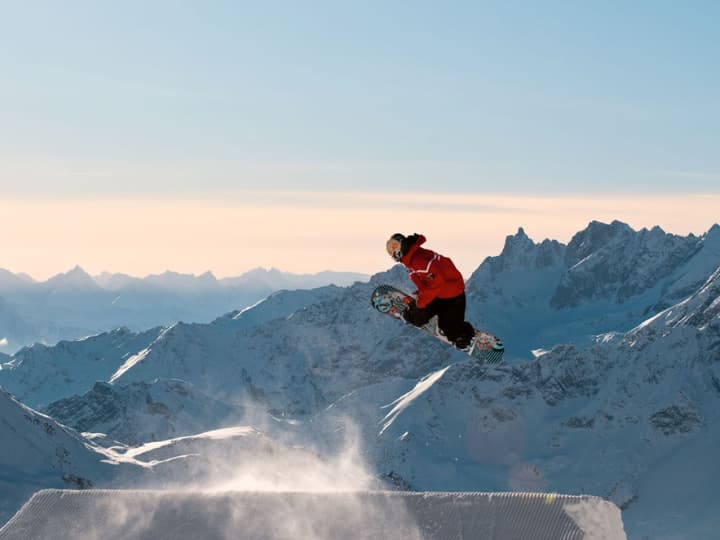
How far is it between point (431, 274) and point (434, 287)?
0.55 meters

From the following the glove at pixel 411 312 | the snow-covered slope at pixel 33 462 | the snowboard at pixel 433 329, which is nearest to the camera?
the glove at pixel 411 312

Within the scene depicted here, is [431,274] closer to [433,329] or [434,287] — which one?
[434,287]

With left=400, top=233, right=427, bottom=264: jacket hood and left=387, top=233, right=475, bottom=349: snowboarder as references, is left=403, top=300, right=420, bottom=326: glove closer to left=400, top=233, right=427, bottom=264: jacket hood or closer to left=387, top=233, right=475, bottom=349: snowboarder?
left=387, top=233, right=475, bottom=349: snowboarder

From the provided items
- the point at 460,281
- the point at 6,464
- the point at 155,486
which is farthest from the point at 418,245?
the point at 155,486

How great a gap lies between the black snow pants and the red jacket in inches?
19.4

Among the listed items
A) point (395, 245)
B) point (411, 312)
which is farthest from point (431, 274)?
point (411, 312)

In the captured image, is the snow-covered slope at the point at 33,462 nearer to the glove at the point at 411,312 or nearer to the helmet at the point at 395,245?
the glove at the point at 411,312

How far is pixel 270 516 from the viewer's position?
60219 mm

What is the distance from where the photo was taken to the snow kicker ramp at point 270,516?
56625mm

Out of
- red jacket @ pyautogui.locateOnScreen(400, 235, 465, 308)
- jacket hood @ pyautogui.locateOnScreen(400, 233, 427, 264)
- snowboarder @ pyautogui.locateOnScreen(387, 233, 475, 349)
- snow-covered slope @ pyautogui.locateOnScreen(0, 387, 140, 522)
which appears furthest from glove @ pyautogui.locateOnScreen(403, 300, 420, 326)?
snow-covered slope @ pyautogui.locateOnScreen(0, 387, 140, 522)

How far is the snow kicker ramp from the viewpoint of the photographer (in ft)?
186

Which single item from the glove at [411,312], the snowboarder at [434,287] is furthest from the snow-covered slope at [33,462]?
the snowboarder at [434,287]

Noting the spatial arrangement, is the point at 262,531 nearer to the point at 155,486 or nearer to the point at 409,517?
the point at 409,517

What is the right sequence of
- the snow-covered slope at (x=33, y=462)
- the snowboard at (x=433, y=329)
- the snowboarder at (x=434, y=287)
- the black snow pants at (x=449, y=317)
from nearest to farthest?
the snowboarder at (x=434, y=287) → the black snow pants at (x=449, y=317) → the snowboard at (x=433, y=329) → the snow-covered slope at (x=33, y=462)
